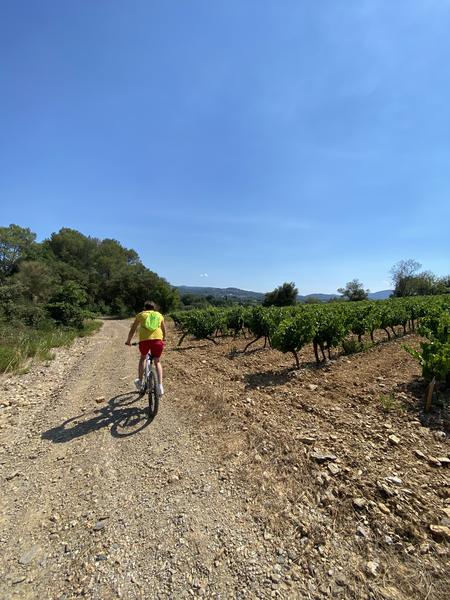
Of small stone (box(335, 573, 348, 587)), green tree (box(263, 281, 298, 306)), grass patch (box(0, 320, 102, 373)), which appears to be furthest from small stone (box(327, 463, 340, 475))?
green tree (box(263, 281, 298, 306))

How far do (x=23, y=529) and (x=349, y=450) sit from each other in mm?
3968

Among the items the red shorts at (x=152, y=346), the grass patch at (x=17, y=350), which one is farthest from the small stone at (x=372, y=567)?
the grass patch at (x=17, y=350)

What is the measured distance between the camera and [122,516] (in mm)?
2965

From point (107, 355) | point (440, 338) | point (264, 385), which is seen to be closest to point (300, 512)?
point (264, 385)

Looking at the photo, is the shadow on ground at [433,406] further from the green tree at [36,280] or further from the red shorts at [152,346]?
the green tree at [36,280]

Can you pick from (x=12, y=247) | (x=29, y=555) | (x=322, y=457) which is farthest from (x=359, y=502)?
(x=12, y=247)

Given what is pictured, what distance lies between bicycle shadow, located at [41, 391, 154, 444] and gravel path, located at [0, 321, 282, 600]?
3 centimetres

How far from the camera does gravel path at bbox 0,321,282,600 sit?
2271 millimetres

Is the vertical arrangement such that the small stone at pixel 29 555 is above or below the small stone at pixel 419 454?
below

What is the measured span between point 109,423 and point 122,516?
2.48 metres

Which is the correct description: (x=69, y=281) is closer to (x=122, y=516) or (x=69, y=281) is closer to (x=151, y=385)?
(x=151, y=385)

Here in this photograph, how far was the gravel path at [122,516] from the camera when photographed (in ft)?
7.45

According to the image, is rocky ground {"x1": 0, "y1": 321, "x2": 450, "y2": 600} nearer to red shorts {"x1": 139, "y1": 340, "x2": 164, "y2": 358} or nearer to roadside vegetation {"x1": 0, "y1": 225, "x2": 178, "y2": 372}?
red shorts {"x1": 139, "y1": 340, "x2": 164, "y2": 358}

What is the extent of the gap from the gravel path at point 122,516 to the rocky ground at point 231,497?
15mm
